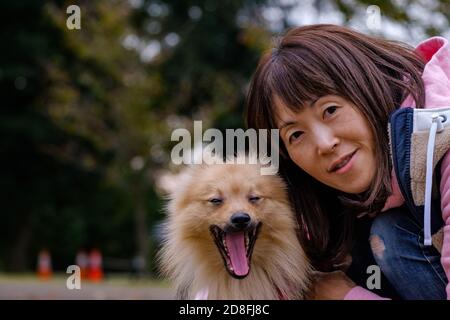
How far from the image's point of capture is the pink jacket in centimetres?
243

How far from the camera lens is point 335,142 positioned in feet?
8.95

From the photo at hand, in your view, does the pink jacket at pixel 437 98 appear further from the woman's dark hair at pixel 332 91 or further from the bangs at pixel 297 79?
the bangs at pixel 297 79

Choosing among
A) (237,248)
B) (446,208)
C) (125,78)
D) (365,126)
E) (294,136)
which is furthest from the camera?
(125,78)

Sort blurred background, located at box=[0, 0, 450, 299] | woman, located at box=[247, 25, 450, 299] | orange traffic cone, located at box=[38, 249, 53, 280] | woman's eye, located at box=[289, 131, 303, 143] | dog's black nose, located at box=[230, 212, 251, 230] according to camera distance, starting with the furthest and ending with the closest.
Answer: blurred background, located at box=[0, 0, 450, 299]
orange traffic cone, located at box=[38, 249, 53, 280]
dog's black nose, located at box=[230, 212, 251, 230]
woman's eye, located at box=[289, 131, 303, 143]
woman, located at box=[247, 25, 450, 299]

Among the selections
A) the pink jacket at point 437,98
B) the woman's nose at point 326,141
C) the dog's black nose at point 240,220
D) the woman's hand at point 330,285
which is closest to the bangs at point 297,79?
the woman's nose at point 326,141

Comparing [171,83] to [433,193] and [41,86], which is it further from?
[433,193]

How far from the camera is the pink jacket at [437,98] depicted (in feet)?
7.98

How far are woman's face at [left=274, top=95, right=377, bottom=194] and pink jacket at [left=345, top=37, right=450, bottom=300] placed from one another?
0.15 meters

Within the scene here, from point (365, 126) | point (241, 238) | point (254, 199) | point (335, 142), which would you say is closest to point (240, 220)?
point (241, 238)

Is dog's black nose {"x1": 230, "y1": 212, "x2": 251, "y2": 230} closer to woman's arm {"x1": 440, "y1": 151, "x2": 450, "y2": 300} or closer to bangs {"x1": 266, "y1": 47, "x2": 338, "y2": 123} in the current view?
bangs {"x1": 266, "y1": 47, "x2": 338, "y2": 123}

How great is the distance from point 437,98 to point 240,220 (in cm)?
95

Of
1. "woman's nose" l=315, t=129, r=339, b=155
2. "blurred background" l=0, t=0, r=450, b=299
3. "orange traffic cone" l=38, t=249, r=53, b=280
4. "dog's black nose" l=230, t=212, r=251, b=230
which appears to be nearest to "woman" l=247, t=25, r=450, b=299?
"woman's nose" l=315, t=129, r=339, b=155

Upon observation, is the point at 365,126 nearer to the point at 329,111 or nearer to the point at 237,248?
the point at 329,111

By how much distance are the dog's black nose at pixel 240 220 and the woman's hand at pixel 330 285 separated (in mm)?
437
